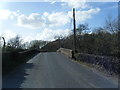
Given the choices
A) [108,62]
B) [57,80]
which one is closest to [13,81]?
[57,80]

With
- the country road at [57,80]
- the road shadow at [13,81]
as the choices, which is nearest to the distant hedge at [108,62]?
the country road at [57,80]

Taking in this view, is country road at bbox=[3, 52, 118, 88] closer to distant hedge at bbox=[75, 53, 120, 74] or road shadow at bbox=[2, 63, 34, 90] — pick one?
road shadow at bbox=[2, 63, 34, 90]

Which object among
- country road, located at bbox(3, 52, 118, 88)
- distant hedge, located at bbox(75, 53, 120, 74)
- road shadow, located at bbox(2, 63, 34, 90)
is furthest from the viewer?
distant hedge, located at bbox(75, 53, 120, 74)

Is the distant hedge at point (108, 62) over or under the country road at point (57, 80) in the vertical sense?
over

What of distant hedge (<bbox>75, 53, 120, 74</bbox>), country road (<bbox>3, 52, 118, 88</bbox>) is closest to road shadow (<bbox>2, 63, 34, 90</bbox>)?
country road (<bbox>3, 52, 118, 88</bbox>)

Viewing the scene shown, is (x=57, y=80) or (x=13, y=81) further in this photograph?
(x=13, y=81)

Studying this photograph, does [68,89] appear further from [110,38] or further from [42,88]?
[110,38]

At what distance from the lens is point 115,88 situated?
12.0 m

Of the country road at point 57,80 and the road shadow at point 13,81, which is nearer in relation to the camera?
the country road at point 57,80

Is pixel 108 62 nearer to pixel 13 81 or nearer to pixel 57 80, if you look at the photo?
pixel 57 80

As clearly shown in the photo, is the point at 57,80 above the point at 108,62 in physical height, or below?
below

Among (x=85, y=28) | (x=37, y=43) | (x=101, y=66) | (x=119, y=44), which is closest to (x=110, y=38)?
(x=119, y=44)

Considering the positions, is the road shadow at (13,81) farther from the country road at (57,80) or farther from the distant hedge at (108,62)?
the distant hedge at (108,62)

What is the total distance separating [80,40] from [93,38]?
12.9 ft
